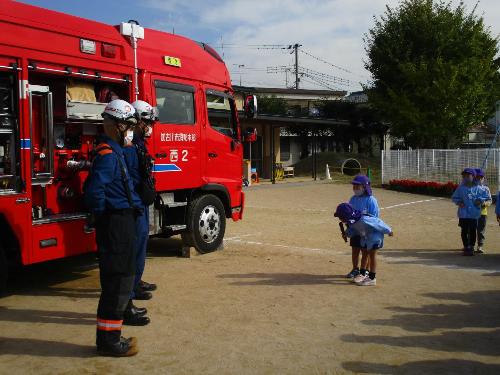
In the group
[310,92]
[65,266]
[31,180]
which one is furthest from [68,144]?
[310,92]

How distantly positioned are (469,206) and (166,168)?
499 centimetres

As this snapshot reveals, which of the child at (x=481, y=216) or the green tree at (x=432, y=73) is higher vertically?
the green tree at (x=432, y=73)

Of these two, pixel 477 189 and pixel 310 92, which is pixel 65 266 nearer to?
pixel 477 189

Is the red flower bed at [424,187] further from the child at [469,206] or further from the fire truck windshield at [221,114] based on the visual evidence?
the fire truck windshield at [221,114]

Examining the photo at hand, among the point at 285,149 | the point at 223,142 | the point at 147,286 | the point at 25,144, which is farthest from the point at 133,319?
the point at 285,149

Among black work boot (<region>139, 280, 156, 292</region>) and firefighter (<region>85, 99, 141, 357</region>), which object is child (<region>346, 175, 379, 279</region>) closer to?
black work boot (<region>139, 280, 156, 292</region>)

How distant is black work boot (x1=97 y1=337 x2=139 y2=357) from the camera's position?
171 inches

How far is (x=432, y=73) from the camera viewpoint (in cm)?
2684

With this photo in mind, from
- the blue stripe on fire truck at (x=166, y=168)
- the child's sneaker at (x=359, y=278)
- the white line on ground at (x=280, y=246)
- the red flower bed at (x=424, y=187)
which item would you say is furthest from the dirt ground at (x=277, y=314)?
the red flower bed at (x=424, y=187)

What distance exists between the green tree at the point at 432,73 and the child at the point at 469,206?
60.4 feet

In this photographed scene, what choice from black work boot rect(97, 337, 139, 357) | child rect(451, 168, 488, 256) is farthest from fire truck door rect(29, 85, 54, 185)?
child rect(451, 168, 488, 256)

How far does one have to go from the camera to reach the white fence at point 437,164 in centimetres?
1911

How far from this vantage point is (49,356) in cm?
441

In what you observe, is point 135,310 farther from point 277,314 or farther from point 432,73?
point 432,73
